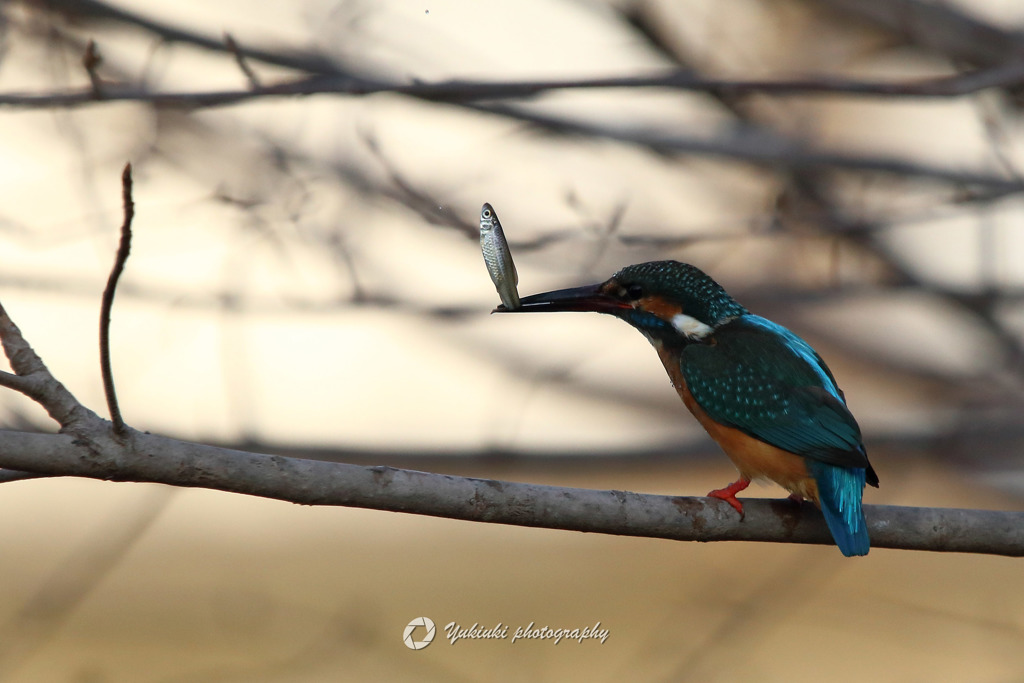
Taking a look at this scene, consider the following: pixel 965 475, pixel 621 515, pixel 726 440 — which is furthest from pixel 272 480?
pixel 965 475

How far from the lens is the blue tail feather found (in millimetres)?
2266

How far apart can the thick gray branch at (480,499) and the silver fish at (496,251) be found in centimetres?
58

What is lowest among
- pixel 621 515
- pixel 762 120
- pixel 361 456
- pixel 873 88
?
pixel 361 456

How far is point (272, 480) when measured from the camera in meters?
1.79

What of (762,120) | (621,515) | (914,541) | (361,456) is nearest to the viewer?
(621,515)

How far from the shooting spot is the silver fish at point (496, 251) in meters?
2.28

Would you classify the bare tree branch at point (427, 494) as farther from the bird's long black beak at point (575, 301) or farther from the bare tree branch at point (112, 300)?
the bird's long black beak at point (575, 301)

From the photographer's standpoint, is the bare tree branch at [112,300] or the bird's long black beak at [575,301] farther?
the bird's long black beak at [575,301]

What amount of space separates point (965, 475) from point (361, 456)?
107 inches

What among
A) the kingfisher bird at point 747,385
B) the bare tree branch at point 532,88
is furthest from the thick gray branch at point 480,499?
the bare tree branch at point 532,88

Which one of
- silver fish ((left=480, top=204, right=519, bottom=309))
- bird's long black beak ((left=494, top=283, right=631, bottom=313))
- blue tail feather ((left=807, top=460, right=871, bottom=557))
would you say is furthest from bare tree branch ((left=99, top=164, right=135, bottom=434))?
blue tail feather ((left=807, top=460, right=871, bottom=557))

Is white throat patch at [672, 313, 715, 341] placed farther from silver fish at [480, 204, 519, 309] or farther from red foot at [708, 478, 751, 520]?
silver fish at [480, 204, 519, 309]

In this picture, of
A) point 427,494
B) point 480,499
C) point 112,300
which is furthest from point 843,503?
point 112,300

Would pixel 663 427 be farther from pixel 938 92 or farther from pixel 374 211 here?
pixel 938 92
